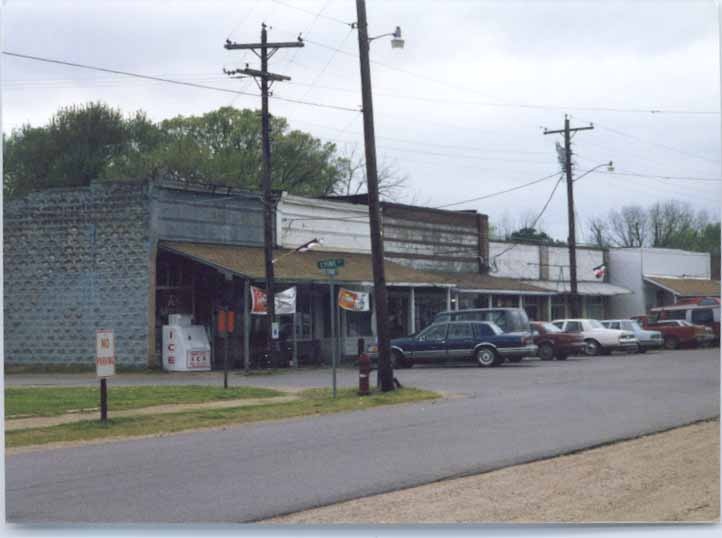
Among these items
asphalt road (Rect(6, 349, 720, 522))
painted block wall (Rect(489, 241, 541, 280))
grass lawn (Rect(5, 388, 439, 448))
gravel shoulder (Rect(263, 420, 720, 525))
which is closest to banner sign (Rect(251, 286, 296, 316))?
grass lawn (Rect(5, 388, 439, 448))

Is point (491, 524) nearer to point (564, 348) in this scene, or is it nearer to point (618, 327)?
point (564, 348)

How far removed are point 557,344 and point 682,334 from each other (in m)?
9.41

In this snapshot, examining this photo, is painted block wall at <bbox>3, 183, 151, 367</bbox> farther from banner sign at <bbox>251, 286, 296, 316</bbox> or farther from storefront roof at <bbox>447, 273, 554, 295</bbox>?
storefront roof at <bbox>447, 273, 554, 295</bbox>

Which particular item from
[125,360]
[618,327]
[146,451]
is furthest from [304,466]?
[618,327]

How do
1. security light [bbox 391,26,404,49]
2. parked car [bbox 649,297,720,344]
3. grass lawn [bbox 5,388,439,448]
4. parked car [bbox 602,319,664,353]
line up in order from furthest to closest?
parked car [bbox 649,297,720,344] → parked car [bbox 602,319,664,353] → security light [bbox 391,26,404,49] → grass lawn [bbox 5,388,439,448]

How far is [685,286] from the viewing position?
59812 millimetres

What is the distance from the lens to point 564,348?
125ft

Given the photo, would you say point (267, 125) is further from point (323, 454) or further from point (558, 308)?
point (558, 308)

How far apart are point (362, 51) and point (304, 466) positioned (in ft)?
42.8

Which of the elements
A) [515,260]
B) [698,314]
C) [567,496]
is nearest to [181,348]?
[567,496]

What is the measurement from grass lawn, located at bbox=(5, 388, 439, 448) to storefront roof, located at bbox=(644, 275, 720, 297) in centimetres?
3802

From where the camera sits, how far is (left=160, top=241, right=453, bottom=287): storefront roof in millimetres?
32188

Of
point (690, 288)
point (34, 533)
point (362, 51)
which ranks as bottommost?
point (34, 533)

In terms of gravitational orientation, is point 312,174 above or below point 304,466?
above
